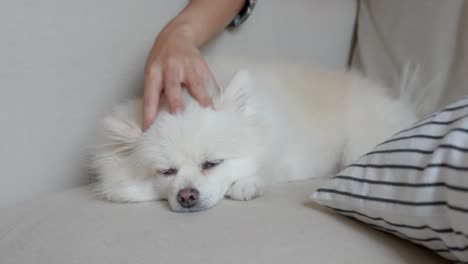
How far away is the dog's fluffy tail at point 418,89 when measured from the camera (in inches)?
61.4

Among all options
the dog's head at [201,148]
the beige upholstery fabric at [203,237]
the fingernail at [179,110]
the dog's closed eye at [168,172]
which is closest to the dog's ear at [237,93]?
the dog's head at [201,148]

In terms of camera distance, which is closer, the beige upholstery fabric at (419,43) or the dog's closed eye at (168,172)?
the dog's closed eye at (168,172)

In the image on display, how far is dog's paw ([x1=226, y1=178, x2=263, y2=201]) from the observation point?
4.08 feet

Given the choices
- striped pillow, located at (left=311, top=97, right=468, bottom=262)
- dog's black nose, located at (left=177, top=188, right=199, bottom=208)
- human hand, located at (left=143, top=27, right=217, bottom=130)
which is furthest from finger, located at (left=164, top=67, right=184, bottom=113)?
striped pillow, located at (left=311, top=97, right=468, bottom=262)

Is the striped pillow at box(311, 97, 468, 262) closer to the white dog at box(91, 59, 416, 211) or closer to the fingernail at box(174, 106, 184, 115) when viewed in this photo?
the white dog at box(91, 59, 416, 211)

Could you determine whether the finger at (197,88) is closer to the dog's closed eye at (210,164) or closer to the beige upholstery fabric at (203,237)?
the dog's closed eye at (210,164)

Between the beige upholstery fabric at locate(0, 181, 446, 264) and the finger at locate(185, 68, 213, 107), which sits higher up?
the finger at locate(185, 68, 213, 107)

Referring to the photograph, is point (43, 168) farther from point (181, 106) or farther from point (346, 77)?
point (346, 77)

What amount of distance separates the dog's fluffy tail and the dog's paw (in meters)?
0.66

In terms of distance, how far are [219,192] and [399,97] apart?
0.78 metres

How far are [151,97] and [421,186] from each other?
2.43ft

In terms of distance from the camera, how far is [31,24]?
4.38 ft

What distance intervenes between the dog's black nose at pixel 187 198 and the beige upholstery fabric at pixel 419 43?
0.86 metres

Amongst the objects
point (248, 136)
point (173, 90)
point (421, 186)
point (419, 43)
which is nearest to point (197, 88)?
point (173, 90)
